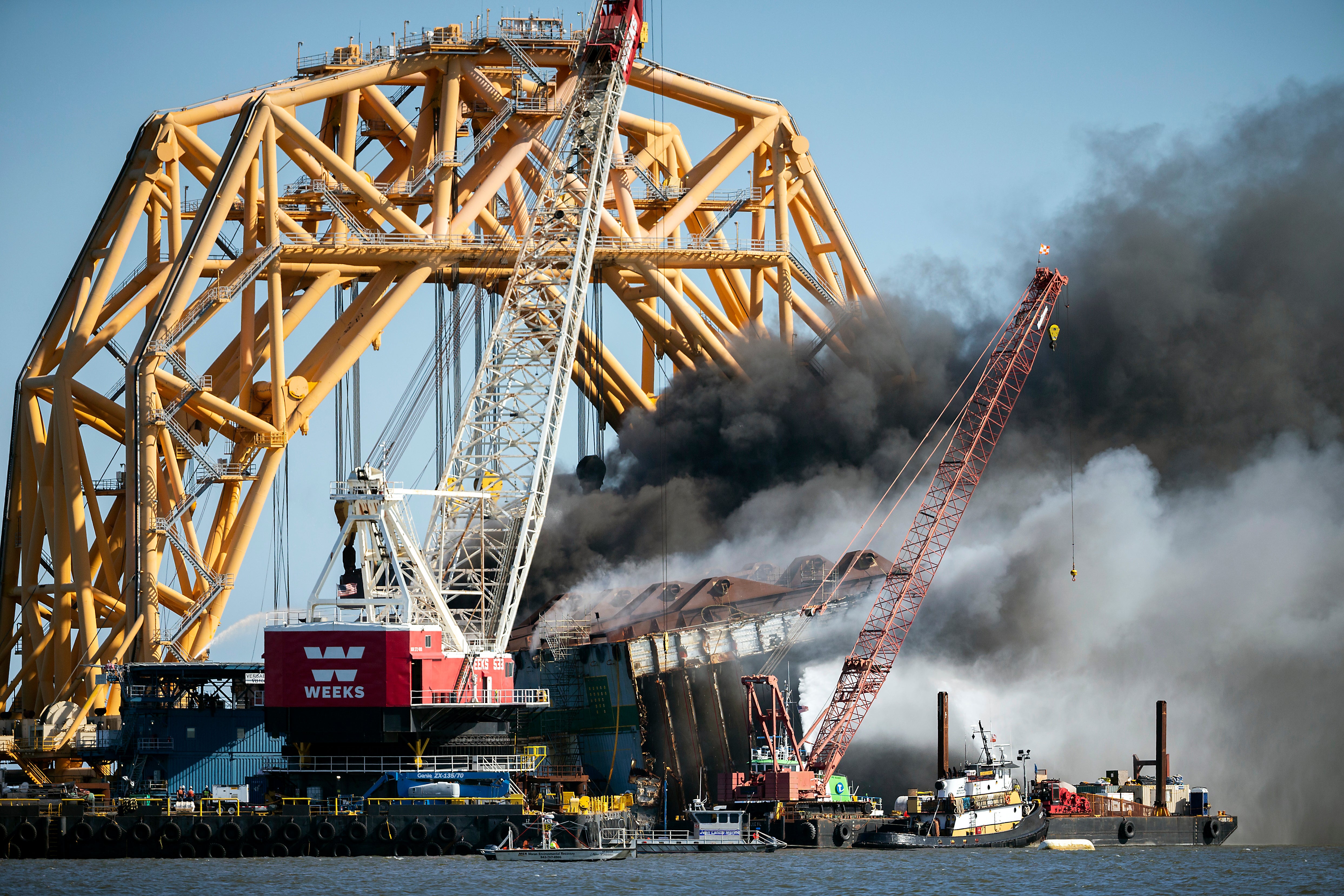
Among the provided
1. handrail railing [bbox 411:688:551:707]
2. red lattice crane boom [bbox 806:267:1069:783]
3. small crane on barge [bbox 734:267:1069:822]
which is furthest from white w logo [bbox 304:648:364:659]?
red lattice crane boom [bbox 806:267:1069:783]

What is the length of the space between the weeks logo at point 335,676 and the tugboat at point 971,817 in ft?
71.0

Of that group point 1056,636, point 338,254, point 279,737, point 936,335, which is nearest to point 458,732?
point 279,737

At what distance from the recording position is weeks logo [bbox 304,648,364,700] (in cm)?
7406

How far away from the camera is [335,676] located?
74250 mm

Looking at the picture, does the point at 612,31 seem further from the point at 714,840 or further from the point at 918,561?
the point at 714,840

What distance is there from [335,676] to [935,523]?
1321 inches

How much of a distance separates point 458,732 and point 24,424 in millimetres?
31062

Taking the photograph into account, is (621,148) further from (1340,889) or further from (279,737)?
(1340,889)

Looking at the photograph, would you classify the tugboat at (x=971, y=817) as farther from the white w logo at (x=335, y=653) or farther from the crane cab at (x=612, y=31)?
the crane cab at (x=612, y=31)

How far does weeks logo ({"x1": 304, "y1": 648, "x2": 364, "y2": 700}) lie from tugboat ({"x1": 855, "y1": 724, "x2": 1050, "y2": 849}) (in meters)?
21.6

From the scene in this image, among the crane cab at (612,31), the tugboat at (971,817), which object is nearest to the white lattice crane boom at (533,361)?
the crane cab at (612,31)

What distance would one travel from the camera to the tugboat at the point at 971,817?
8162 cm

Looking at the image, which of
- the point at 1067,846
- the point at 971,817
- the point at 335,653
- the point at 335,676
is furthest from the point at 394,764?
the point at 1067,846

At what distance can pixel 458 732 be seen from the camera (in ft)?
251
